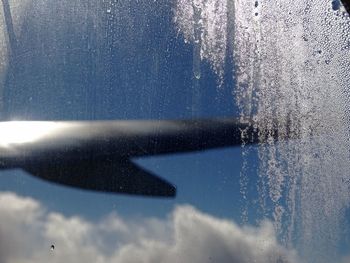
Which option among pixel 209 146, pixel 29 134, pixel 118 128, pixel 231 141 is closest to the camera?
pixel 231 141

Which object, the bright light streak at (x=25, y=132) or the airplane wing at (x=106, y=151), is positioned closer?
the airplane wing at (x=106, y=151)

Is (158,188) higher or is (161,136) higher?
(161,136)

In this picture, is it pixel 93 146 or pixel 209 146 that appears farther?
pixel 93 146

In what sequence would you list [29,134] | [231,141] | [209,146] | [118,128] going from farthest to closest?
[29,134]
[118,128]
[209,146]
[231,141]

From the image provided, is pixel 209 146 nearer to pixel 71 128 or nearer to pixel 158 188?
pixel 158 188

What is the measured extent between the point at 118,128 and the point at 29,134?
201 cm

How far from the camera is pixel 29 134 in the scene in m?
11.2

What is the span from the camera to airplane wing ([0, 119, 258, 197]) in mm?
9648

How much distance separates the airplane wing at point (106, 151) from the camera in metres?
9.65

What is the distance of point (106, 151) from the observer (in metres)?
10.2

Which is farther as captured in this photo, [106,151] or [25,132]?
[25,132]

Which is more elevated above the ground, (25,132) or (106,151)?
(25,132)

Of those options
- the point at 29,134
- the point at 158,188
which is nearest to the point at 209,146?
the point at 158,188

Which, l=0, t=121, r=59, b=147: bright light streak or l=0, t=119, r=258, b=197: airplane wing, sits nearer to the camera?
l=0, t=119, r=258, b=197: airplane wing
